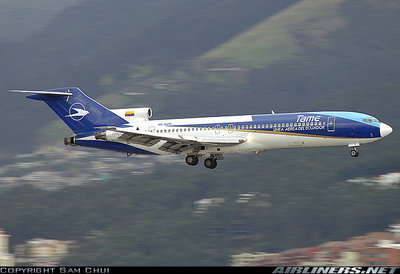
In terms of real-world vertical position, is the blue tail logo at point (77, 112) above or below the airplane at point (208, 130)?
above

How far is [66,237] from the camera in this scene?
6452 inches

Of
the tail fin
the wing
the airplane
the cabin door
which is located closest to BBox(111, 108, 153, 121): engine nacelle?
the airplane

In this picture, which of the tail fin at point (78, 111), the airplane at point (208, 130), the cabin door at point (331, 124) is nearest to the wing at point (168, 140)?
the airplane at point (208, 130)

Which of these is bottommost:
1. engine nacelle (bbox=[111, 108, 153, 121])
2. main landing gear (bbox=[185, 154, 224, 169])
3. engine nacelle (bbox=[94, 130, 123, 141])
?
main landing gear (bbox=[185, 154, 224, 169])

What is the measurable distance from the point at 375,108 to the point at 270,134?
153 m

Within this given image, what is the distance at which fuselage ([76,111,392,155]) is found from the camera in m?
52.0

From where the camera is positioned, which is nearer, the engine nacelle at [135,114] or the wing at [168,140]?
the wing at [168,140]

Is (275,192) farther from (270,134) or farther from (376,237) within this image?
(270,134)

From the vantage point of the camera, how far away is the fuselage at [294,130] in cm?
5203

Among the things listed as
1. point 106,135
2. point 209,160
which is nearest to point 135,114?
point 106,135

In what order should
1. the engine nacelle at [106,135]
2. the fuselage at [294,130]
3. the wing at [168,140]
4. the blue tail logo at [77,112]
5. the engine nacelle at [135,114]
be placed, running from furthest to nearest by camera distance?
1. the blue tail logo at [77,112]
2. the engine nacelle at [135,114]
3. the engine nacelle at [106,135]
4. the wing at [168,140]
5. the fuselage at [294,130]

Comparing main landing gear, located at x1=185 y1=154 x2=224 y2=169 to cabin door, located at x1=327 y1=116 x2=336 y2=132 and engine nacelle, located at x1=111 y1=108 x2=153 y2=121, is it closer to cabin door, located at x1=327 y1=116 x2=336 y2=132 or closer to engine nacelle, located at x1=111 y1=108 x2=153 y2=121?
engine nacelle, located at x1=111 y1=108 x2=153 y2=121

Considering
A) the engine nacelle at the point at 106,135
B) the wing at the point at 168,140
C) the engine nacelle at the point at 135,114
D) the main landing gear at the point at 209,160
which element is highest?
the engine nacelle at the point at 135,114

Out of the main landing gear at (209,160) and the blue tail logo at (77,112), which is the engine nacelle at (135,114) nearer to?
the blue tail logo at (77,112)
